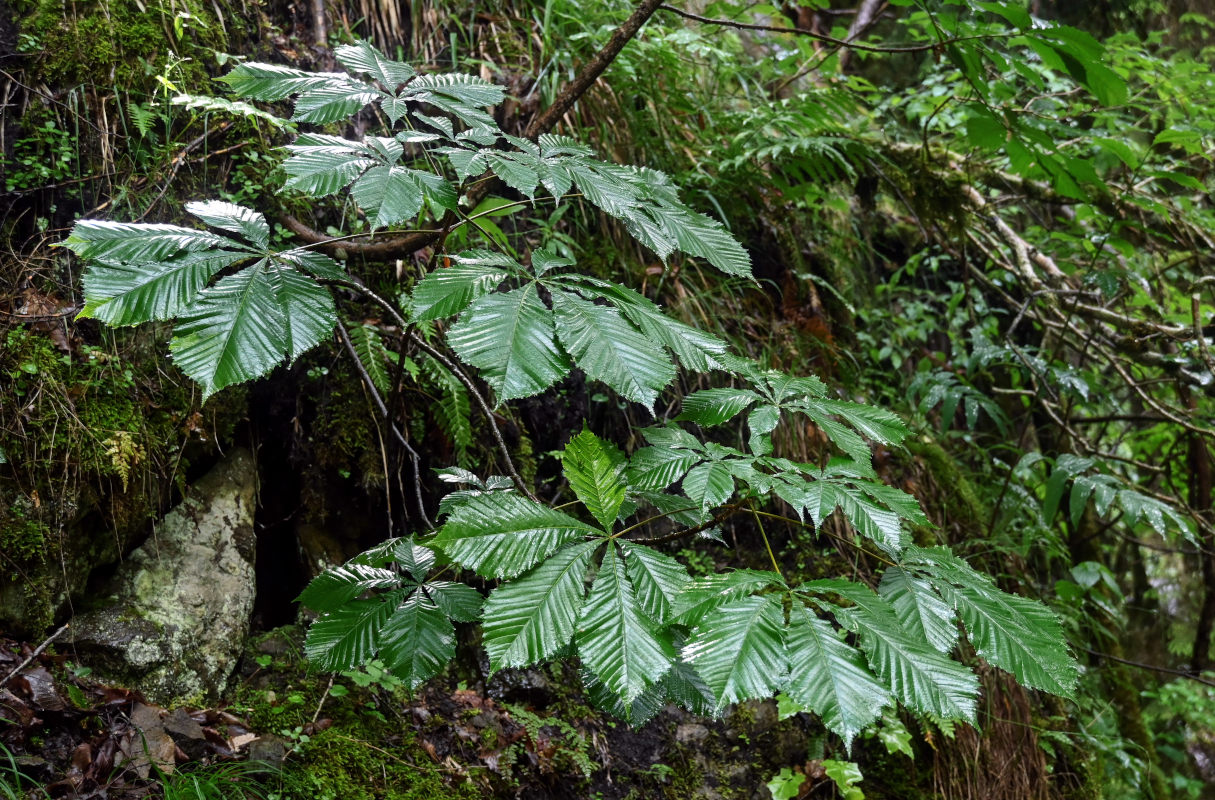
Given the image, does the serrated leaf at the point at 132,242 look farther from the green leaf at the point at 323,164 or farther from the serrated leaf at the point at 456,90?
the serrated leaf at the point at 456,90

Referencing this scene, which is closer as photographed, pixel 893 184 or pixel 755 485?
pixel 755 485

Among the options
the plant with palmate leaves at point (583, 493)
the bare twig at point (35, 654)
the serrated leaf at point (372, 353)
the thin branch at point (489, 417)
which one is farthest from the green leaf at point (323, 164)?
the bare twig at point (35, 654)

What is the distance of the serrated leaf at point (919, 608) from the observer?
1.17 metres

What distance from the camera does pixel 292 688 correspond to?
2.21 metres

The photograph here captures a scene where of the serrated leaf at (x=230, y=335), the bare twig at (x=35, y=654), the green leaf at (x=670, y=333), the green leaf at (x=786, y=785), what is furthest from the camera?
the green leaf at (x=786, y=785)

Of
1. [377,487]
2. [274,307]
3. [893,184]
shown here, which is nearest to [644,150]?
[893,184]

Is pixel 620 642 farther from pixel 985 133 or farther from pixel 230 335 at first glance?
pixel 985 133

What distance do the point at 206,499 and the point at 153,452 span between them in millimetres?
258

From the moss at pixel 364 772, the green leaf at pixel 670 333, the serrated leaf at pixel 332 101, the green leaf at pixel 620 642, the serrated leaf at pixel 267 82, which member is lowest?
the moss at pixel 364 772

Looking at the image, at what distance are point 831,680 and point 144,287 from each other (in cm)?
121

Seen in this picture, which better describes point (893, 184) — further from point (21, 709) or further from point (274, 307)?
point (21, 709)

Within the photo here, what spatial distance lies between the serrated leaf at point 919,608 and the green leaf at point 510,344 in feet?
2.20

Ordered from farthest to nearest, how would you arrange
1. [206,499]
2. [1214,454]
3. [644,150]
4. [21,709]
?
1. [1214,454]
2. [644,150]
3. [206,499]
4. [21,709]

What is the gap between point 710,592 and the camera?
1076 mm
